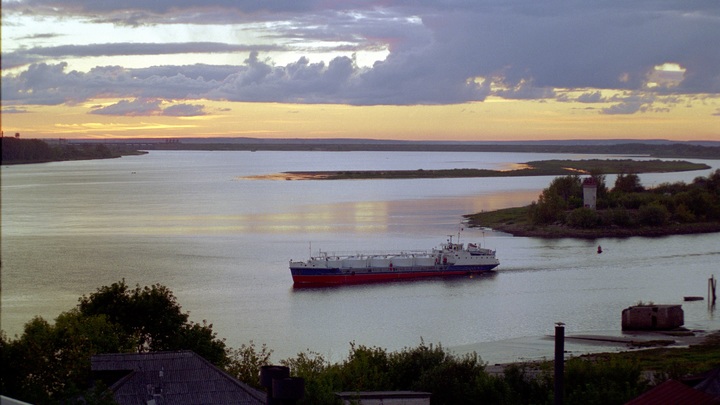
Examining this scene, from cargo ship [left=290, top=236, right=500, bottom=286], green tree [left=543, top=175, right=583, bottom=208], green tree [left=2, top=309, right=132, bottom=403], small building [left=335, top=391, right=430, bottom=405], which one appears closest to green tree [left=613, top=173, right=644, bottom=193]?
green tree [left=543, top=175, right=583, bottom=208]

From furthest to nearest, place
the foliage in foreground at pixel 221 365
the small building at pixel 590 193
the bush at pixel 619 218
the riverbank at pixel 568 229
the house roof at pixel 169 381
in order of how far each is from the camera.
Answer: the small building at pixel 590 193
the bush at pixel 619 218
the riverbank at pixel 568 229
the foliage in foreground at pixel 221 365
the house roof at pixel 169 381

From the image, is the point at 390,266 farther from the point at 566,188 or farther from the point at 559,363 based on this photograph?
the point at 566,188

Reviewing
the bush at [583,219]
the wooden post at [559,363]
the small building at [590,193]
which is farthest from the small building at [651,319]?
the small building at [590,193]

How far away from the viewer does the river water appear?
78.4ft

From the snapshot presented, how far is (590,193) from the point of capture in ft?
172

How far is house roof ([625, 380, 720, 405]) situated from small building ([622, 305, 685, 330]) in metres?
15.5

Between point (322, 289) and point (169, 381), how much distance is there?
71.1ft

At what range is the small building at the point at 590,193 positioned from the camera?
172ft

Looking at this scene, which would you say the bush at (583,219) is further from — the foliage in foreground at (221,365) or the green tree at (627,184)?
the foliage in foreground at (221,365)

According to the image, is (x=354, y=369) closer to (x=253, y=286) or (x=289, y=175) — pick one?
(x=253, y=286)

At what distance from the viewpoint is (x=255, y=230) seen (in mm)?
46406

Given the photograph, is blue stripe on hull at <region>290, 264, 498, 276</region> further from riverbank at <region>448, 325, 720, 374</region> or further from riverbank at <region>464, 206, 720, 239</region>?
riverbank at <region>464, 206, 720, 239</region>

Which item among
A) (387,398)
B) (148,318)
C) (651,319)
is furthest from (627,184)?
(387,398)

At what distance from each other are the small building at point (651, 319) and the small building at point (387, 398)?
14544 millimetres
